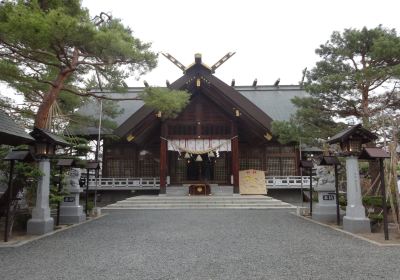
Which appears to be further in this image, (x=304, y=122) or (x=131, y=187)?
(x=131, y=187)

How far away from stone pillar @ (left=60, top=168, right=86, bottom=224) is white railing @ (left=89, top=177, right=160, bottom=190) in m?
8.88

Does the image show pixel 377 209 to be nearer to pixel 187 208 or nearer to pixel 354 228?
pixel 354 228

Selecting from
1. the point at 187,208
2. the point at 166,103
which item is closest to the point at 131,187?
the point at 187,208

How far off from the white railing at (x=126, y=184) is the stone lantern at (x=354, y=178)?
13.2 m

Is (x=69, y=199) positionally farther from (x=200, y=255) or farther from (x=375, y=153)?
(x=375, y=153)

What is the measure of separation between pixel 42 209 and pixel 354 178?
8894 mm

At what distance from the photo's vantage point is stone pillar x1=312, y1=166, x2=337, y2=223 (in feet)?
35.1

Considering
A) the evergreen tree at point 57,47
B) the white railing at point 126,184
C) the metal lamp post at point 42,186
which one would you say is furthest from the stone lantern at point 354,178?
the white railing at point 126,184

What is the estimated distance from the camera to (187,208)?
15.1m

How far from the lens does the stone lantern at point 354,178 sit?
8.37 m

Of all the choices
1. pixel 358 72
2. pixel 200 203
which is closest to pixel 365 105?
pixel 358 72

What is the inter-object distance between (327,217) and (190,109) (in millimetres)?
11567

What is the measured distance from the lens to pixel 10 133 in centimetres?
705

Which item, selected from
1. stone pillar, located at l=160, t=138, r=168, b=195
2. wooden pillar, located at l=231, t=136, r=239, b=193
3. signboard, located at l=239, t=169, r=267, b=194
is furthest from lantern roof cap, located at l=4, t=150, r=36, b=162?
signboard, located at l=239, t=169, r=267, b=194
